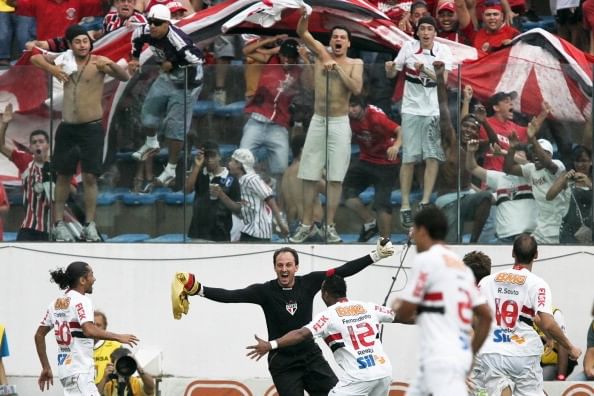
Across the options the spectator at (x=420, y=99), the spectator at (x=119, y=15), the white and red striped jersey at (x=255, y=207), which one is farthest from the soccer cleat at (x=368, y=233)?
the spectator at (x=119, y=15)

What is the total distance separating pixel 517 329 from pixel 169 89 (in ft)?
16.6

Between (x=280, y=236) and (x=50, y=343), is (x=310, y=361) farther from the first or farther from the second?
(x=50, y=343)

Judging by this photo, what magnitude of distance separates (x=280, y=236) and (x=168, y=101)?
190cm

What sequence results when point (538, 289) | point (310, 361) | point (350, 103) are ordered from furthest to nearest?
point (350, 103)
point (310, 361)
point (538, 289)

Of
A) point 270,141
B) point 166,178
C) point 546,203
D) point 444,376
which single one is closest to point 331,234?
point 270,141

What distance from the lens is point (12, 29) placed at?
18.7 meters

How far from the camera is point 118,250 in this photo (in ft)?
55.8

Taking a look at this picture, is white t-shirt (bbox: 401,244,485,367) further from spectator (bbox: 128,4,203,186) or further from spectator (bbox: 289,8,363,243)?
spectator (bbox: 128,4,203,186)

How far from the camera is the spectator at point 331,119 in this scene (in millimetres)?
16297

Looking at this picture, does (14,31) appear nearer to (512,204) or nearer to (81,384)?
(81,384)

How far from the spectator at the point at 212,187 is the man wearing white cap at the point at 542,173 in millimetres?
2936

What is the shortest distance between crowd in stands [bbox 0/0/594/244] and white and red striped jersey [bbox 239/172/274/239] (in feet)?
0.05

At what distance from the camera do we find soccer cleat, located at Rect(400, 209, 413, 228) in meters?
16.4

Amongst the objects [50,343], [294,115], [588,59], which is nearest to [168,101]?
[294,115]
